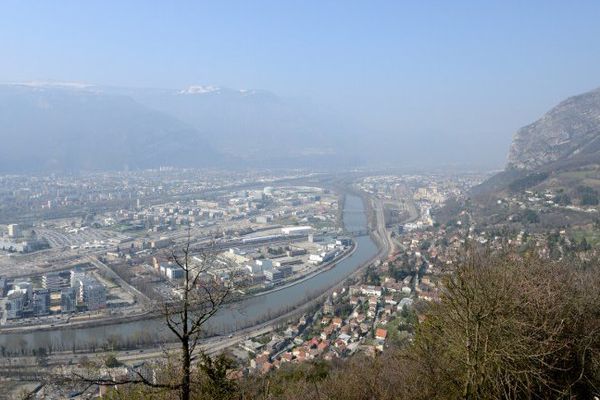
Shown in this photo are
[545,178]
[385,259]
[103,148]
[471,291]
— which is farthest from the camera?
[103,148]

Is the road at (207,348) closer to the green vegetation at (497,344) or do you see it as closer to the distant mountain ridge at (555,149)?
the green vegetation at (497,344)

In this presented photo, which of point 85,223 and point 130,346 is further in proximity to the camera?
point 85,223

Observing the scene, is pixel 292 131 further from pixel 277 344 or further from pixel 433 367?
pixel 433 367

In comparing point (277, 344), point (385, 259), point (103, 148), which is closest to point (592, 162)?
point (385, 259)

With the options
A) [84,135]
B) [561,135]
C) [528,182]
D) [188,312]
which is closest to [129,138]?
[84,135]

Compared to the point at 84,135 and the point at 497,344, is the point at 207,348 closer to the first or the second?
the point at 497,344

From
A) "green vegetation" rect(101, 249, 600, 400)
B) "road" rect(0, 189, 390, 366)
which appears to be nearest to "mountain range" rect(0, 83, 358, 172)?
"road" rect(0, 189, 390, 366)
